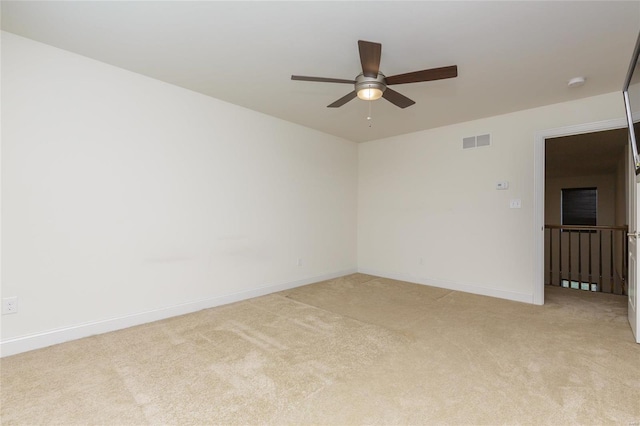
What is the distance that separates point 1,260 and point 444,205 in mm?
4875

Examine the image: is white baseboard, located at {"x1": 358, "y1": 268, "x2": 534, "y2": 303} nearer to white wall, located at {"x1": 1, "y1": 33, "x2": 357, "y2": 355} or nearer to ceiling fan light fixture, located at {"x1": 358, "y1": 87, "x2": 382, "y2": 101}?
white wall, located at {"x1": 1, "y1": 33, "x2": 357, "y2": 355}

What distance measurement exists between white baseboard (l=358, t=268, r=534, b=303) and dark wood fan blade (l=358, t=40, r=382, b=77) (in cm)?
334

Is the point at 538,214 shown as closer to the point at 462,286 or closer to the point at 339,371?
the point at 462,286

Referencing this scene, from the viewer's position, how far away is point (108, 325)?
2.76 metres

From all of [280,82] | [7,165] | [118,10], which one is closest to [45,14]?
[118,10]

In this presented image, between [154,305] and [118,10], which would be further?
[154,305]

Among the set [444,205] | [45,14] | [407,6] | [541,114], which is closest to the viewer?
[407,6]

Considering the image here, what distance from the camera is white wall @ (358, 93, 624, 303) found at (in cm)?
381

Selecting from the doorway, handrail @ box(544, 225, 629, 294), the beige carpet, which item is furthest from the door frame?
the doorway

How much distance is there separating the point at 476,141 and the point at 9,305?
5.24 meters

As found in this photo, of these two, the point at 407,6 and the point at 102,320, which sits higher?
the point at 407,6

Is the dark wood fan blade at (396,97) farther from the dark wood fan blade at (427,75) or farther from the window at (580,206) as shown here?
the window at (580,206)

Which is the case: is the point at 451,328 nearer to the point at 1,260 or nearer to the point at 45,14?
the point at 1,260

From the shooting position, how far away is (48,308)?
248 centimetres
